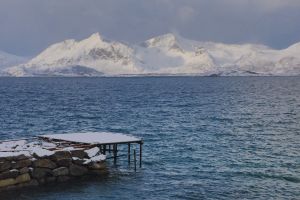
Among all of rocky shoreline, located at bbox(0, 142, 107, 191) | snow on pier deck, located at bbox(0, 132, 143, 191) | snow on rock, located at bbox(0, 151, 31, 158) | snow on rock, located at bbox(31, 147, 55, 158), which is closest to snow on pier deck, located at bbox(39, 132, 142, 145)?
snow on pier deck, located at bbox(0, 132, 143, 191)

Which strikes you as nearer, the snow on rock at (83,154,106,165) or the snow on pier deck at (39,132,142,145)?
the snow on rock at (83,154,106,165)

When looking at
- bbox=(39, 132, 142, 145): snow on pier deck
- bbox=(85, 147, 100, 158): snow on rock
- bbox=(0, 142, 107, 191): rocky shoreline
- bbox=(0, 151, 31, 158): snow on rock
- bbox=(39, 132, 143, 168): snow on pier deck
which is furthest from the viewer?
bbox=(39, 132, 142, 145): snow on pier deck

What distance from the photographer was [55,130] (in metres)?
80.7

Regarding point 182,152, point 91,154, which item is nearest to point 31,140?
point 91,154

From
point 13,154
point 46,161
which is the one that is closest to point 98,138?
point 46,161

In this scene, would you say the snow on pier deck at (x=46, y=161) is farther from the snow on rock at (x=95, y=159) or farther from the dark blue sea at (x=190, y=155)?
the dark blue sea at (x=190, y=155)

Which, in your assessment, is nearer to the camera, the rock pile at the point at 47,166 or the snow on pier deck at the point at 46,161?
the rock pile at the point at 47,166

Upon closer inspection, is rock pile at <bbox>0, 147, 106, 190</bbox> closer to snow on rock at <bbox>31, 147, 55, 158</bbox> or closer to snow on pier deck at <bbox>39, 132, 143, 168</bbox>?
snow on rock at <bbox>31, 147, 55, 158</bbox>

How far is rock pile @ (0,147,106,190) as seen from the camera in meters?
41.7

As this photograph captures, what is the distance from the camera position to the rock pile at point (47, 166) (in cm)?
4166

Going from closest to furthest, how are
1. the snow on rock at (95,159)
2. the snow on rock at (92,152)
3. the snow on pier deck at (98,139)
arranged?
1. the snow on rock at (95,159)
2. the snow on rock at (92,152)
3. the snow on pier deck at (98,139)

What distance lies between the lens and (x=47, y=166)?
43.9m

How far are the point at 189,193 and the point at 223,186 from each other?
3824 mm

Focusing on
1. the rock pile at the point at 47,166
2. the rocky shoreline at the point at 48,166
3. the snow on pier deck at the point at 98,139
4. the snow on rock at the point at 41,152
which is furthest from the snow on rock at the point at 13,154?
the snow on pier deck at the point at 98,139
